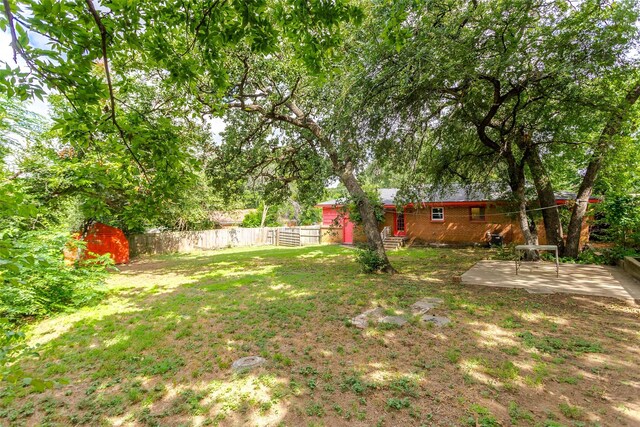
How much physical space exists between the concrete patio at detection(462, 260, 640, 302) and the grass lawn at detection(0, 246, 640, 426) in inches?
26.4

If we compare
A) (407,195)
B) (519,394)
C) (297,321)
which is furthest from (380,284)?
(519,394)

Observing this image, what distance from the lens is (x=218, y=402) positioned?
3.15 m

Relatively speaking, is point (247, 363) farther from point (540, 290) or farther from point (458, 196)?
point (458, 196)

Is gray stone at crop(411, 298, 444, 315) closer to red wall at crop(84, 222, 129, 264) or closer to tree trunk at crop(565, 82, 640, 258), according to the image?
tree trunk at crop(565, 82, 640, 258)

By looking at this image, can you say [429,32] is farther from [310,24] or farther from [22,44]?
[22,44]

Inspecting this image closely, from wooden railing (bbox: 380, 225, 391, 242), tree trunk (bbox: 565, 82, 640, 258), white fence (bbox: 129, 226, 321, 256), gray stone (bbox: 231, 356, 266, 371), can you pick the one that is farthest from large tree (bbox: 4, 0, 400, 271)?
white fence (bbox: 129, 226, 321, 256)

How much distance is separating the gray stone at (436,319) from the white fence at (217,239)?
15.5m

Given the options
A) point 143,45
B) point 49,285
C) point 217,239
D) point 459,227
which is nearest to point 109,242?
point 217,239

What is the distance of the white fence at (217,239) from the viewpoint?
56.6 feet

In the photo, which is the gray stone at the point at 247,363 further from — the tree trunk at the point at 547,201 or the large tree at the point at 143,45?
the tree trunk at the point at 547,201

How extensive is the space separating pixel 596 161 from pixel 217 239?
19.7m

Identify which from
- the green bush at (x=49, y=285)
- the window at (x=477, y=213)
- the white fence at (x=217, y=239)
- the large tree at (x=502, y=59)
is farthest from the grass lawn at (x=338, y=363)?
the white fence at (x=217, y=239)

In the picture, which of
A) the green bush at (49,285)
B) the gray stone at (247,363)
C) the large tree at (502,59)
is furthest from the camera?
the large tree at (502,59)

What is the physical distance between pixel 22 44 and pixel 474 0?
26.3 ft
